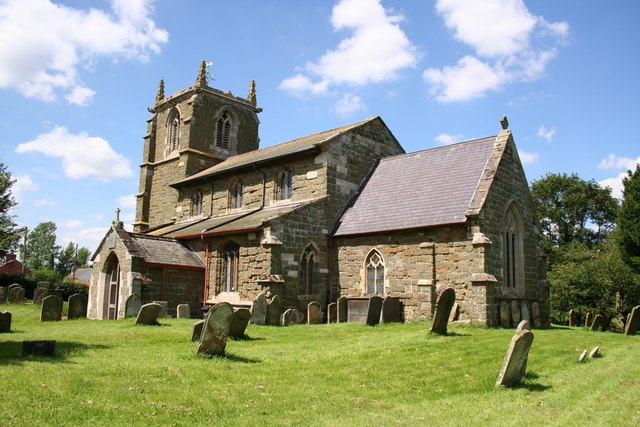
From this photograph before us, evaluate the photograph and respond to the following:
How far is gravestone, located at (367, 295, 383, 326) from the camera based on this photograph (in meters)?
17.7

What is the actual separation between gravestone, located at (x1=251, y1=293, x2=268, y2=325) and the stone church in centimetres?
153

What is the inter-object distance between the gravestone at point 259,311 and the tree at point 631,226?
24.0 meters

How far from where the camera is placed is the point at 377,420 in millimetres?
7969

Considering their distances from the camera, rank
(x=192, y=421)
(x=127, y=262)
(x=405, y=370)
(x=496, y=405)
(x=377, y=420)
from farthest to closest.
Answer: (x=127, y=262), (x=405, y=370), (x=496, y=405), (x=377, y=420), (x=192, y=421)

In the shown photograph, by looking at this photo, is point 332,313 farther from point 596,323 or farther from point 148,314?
point 596,323

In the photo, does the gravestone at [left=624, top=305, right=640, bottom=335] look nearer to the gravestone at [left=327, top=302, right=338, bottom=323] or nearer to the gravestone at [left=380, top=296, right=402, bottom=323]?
the gravestone at [left=380, top=296, right=402, bottom=323]

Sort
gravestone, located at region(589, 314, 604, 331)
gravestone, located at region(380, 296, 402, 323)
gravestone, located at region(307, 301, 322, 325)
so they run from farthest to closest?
gravestone, located at region(589, 314, 604, 331)
gravestone, located at region(307, 301, 322, 325)
gravestone, located at region(380, 296, 402, 323)

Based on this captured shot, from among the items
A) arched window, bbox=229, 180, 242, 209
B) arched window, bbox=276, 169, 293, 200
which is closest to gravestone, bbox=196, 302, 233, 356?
arched window, bbox=276, 169, 293, 200

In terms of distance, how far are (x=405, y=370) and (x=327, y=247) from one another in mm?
12029

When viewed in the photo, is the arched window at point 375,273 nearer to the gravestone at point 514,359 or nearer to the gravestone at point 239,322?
the gravestone at point 239,322

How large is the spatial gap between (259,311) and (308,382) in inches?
338

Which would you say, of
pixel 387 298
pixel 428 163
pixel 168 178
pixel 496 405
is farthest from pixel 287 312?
pixel 168 178

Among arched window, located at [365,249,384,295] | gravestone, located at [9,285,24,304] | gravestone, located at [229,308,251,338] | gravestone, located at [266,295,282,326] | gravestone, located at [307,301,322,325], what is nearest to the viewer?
gravestone, located at [229,308,251,338]

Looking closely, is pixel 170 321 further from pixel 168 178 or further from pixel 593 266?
pixel 593 266
